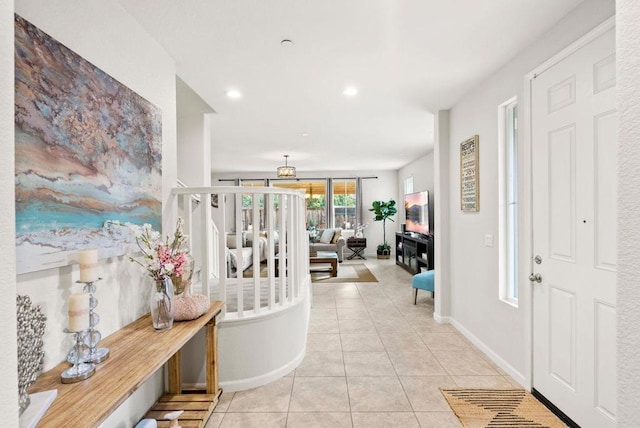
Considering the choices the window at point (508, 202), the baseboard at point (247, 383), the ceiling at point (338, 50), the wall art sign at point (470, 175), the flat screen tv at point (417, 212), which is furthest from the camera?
the flat screen tv at point (417, 212)

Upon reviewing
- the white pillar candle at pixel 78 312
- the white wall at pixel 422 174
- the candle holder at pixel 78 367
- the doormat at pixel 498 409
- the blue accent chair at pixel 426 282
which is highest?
the white wall at pixel 422 174

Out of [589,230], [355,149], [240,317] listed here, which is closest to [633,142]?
[589,230]

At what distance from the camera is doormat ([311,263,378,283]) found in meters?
6.02

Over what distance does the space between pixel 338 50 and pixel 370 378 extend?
8.08 ft

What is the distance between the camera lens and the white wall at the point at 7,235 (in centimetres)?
58

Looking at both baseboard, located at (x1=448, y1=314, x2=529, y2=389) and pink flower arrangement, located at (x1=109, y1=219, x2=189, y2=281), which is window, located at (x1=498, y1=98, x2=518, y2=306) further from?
pink flower arrangement, located at (x1=109, y1=219, x2=189, y2=281)

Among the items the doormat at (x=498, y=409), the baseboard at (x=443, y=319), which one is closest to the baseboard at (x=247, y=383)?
the doormat at (x=498, y=409)

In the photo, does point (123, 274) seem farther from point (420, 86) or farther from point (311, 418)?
point (420, 86)

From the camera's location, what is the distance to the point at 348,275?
21.1 feet

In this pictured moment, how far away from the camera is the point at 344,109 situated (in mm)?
3631

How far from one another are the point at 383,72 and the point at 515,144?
122cm

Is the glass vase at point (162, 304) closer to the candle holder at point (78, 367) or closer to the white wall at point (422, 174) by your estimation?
the candle holder at point (78, 367)

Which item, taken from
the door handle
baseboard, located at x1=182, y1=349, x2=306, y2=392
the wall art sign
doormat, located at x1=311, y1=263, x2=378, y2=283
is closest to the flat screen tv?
doormat, located at x1=311, y1=263, x2=378, y2=283

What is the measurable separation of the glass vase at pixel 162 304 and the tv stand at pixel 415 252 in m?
4.65
